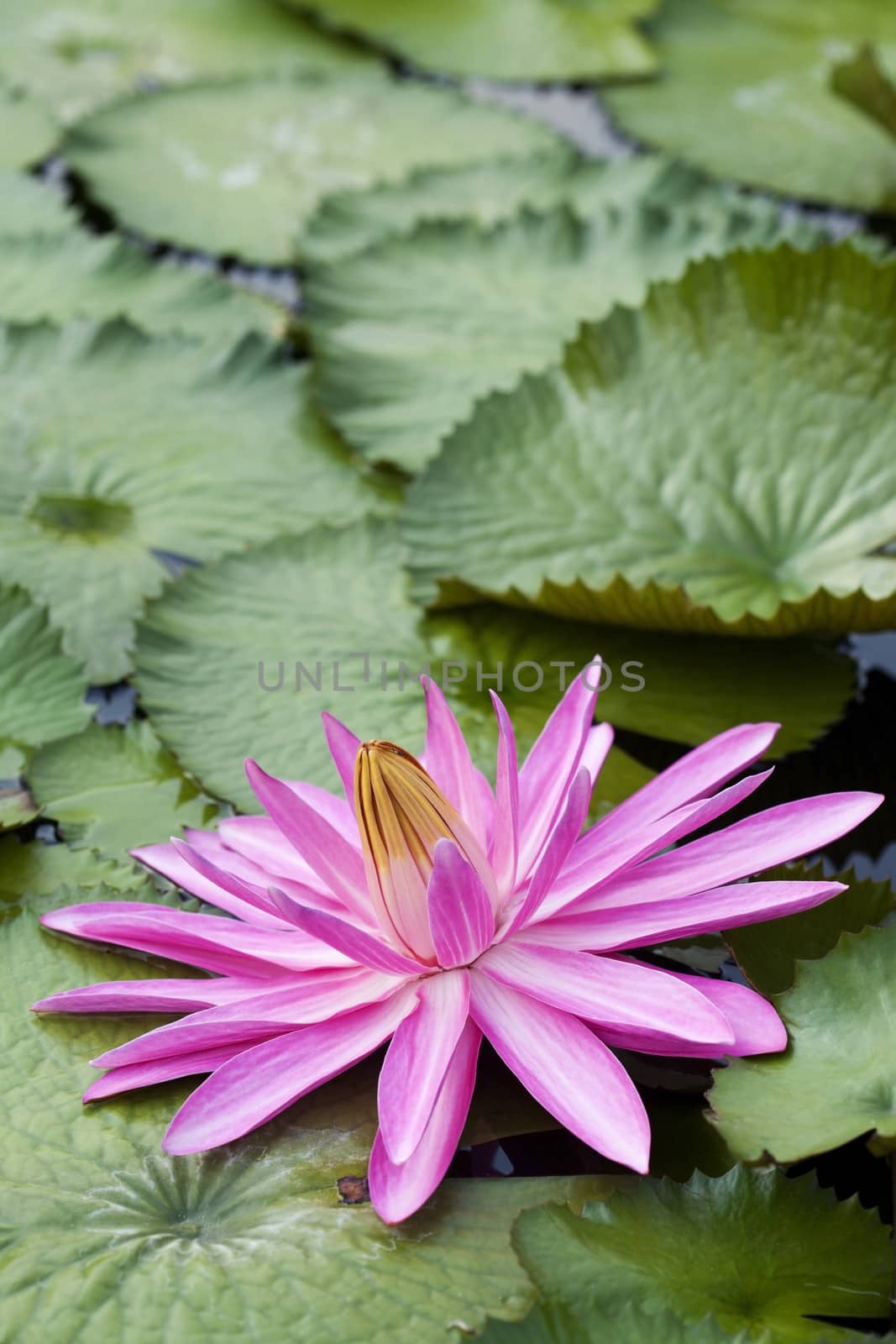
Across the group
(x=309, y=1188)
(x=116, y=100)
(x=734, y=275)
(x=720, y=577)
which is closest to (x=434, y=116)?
(x=116, y=100)

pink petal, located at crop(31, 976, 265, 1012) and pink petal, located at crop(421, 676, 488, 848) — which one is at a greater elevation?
pink petal, located at crop(421, 676, 488, 848)

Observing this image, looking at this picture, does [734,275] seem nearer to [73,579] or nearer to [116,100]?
[73,579]

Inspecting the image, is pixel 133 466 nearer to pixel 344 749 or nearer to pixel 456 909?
pixel 344 749

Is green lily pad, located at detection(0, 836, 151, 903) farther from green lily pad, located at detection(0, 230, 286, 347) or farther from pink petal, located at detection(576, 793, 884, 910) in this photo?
green lily pad, located at detection(0, 230, 286, 347)

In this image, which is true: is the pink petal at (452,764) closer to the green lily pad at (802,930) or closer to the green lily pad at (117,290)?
the green lily pad at (802,930)

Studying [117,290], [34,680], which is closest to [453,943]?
[34,680]

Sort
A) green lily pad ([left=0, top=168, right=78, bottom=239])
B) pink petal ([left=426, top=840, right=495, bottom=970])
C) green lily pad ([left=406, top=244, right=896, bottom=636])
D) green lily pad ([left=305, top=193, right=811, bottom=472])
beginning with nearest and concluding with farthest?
pink petal ([left=426, top=840, right=495, bottom=970]), green lily pad ([left=406, top=244, right=896, bottom=636]), green lily pad ([left=305, top=193, right=811, bottom=472]), green lily pad ([left=0, top=168, right=78, bottom=239])

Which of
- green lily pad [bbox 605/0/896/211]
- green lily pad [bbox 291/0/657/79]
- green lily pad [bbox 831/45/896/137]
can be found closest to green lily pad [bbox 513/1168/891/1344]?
green lily pad [bbox 831/45/896/137]
